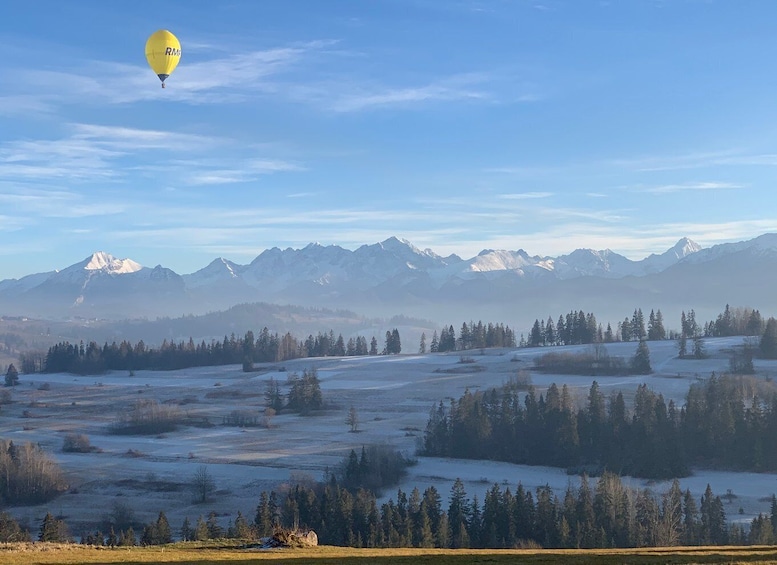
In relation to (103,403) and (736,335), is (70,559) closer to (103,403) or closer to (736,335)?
(103,403)

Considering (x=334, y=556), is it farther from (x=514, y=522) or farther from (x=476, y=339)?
(x=476, y=339)

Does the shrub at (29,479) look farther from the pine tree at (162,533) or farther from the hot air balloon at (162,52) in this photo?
the hot air balloon at (162,52)

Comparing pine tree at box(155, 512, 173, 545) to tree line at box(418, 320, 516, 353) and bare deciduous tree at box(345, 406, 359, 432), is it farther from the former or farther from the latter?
tree line at box(418, 320, 516, 353)

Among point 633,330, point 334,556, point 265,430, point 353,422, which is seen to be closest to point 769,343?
point 633,330

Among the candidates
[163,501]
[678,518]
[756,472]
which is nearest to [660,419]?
[756,472]

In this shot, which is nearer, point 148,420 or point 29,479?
point 29,479

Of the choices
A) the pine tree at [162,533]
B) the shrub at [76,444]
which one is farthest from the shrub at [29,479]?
the pine tree at [162,533]

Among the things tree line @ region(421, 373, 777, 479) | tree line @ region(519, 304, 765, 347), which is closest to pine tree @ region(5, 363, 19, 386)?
tree line @ region(421, 373, 777, 479)
